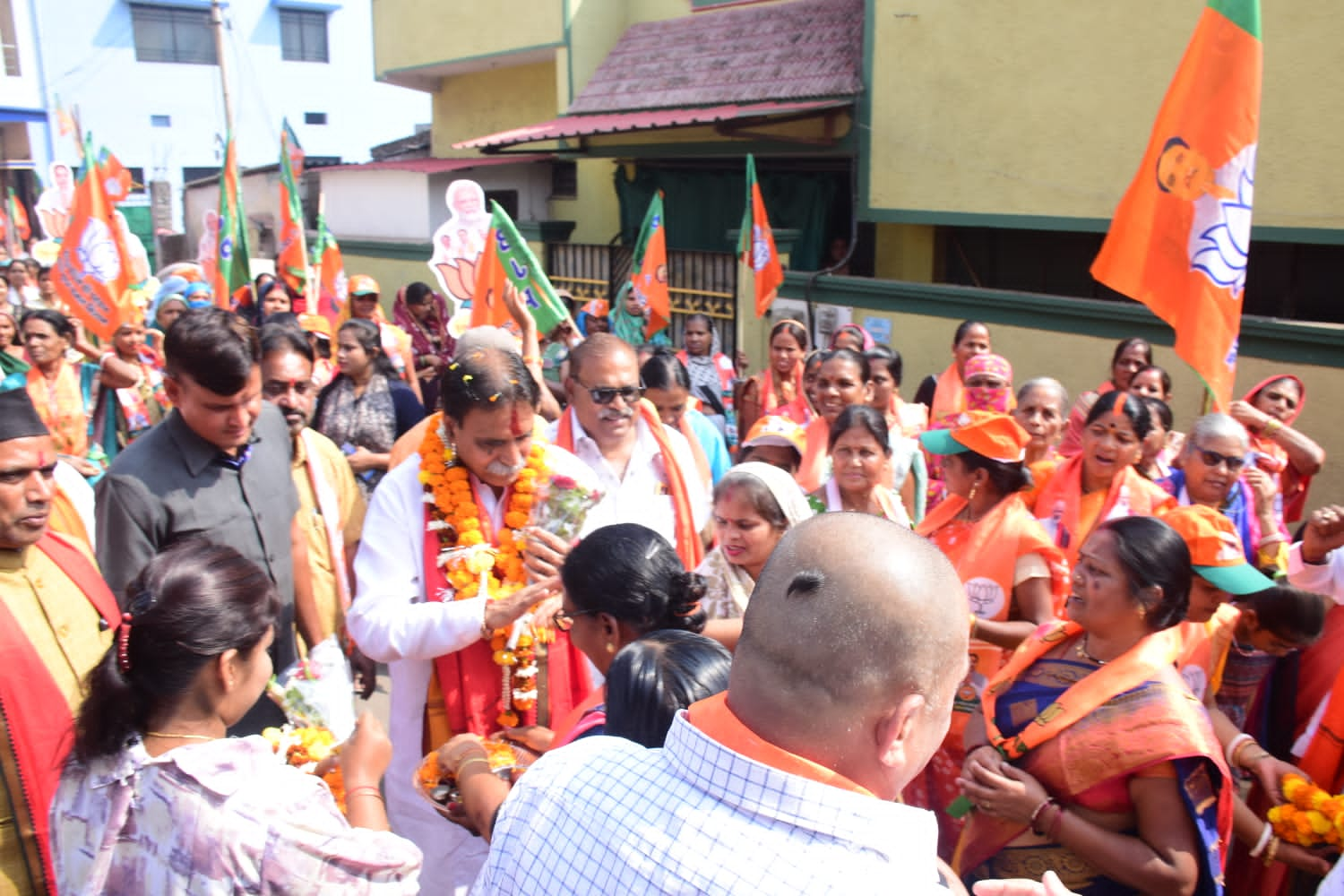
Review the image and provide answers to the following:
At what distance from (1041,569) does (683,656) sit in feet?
6.18

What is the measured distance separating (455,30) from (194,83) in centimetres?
1878

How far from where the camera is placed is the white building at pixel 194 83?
1135 inches

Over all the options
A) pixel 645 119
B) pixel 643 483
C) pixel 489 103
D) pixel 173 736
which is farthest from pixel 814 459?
pixel 489 103

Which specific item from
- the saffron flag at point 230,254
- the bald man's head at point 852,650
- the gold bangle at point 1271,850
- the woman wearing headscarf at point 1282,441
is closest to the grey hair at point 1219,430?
the woman wearing headscarf at point 1282,441

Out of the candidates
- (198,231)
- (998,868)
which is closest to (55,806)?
(998,868)

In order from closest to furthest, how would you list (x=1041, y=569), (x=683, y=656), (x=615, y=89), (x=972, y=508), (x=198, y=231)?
(x=683, y=656) < (x=1041, y=569) < (x=972, y=508) < (x=615, y=89) < (x=198, y=231)

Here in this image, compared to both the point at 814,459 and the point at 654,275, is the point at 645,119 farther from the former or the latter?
the point at 814,459

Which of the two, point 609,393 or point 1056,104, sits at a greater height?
point 1056,104

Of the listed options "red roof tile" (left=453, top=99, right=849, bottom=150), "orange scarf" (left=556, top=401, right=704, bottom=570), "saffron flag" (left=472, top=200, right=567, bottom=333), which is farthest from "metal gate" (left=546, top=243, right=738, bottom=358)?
"orange scarf" (left=556, top=401, right=704, bottom=570)

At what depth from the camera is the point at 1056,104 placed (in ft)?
29.4

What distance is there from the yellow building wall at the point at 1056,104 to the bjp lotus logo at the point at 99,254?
7100 millimetres

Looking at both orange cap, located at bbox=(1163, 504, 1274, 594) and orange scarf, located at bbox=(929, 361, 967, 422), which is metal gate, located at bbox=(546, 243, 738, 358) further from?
orange cap, located at bbox=(1163, 504, 1274, 594)

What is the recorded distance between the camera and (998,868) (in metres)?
2.46

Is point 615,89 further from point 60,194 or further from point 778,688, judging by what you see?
point 778,688
